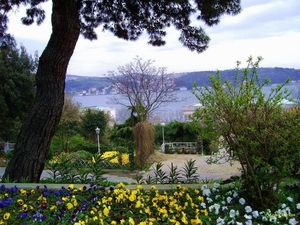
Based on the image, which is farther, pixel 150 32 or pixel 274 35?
pixel 274 35

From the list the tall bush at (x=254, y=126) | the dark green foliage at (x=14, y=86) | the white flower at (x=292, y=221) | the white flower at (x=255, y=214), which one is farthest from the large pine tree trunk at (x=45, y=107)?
the dark green foliage at (x=14, y=86)

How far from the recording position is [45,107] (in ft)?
10.6

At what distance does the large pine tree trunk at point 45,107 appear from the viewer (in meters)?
3.22

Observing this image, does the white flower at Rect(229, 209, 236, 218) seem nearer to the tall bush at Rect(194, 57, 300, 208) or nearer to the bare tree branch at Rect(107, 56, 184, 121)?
the tall bush at Rect(194, 57, 300, 208)

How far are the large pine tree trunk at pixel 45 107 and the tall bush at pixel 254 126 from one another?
1649mm

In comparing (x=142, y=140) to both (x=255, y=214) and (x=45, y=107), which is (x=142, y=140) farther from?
(x=255, y=214)

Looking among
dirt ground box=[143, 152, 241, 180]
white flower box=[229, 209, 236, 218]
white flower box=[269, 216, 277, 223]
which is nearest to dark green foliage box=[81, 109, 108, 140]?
dirt ground box=[143, 152, 241, 180]

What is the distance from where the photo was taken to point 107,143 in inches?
613

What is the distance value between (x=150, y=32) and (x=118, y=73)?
419 inches

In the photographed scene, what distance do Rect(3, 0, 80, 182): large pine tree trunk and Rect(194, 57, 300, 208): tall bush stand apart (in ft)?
5.41

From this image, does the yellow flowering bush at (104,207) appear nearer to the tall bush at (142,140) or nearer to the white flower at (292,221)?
the white flower at (292,221)

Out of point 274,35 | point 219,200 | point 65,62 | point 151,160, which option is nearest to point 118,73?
point 151,160

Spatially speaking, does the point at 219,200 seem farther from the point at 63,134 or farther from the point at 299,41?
the point at 63,134

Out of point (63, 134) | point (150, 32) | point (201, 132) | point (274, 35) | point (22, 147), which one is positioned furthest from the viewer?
point (63, 134)
